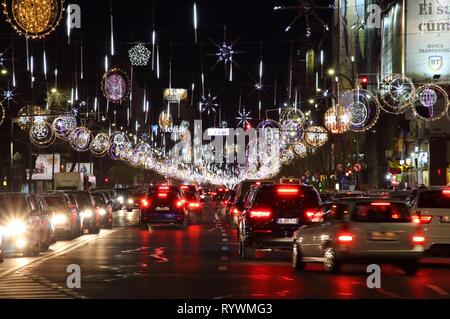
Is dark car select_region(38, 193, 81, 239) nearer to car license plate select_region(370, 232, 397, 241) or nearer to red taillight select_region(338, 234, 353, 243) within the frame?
red taillight select_region(338, 234, 353, 243)

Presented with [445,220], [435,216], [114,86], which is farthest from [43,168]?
[445,220]

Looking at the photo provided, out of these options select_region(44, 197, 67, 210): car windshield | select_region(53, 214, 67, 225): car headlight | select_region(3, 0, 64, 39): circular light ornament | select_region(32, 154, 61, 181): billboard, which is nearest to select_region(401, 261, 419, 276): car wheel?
select_region(3, 0, 64, 39): circular light ornament

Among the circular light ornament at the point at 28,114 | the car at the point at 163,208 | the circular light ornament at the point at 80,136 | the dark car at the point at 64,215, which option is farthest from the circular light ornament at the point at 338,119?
the dark car at the point at 64,215

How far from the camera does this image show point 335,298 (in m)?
16.4

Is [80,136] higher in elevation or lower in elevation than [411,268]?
higher

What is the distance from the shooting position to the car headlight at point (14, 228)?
27.2 metres

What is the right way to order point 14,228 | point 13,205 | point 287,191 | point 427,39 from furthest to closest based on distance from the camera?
point 427,39, point 13,205, point 14,228, point 287,191

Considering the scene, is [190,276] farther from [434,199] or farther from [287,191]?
[434,199]

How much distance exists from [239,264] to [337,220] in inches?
137

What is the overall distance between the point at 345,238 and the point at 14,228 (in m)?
9.95

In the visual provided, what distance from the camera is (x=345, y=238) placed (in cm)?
2120

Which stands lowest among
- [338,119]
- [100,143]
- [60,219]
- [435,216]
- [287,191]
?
[60,219]
